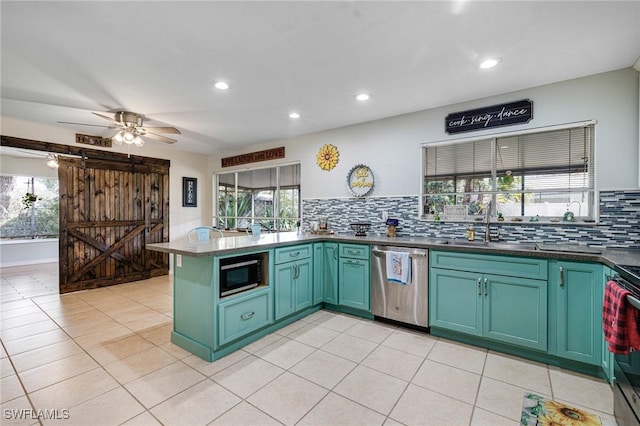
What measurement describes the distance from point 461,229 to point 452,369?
158 cm

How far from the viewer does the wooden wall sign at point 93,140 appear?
14.7ft

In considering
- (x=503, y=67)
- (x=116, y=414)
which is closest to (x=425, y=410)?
(x=116, y=414)

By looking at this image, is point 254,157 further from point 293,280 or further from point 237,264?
point 237,264

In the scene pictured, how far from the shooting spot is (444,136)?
11.2 ft

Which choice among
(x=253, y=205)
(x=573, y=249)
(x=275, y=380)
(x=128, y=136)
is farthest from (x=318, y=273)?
(x=128, y=136)

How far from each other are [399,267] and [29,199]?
9096 mm

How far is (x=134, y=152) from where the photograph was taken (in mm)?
5156

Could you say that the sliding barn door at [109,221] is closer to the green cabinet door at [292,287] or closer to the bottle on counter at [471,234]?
the green cabinet door at [292,287]

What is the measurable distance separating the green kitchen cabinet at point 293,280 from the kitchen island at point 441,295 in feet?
0.04

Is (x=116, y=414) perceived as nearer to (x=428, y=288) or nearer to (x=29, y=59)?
(x=428, y=288)

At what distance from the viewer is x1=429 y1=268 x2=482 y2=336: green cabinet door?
261cm

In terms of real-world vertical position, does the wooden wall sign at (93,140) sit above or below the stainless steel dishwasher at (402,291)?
above

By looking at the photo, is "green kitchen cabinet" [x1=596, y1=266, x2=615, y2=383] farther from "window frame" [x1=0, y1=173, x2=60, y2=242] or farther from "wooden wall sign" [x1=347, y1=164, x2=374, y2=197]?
"window frame" [x1=0, y1=173, x2=60, y2=242]

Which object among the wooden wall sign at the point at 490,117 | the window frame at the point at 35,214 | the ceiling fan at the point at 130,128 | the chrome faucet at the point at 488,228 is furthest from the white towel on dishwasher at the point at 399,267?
the window frame at the point at 35,214
